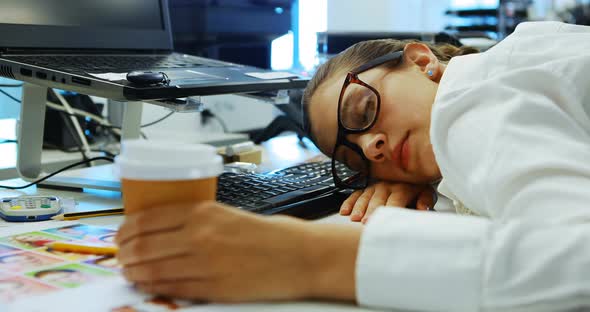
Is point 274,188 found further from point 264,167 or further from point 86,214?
point 264,167

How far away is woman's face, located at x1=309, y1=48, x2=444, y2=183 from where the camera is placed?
2.99 ft

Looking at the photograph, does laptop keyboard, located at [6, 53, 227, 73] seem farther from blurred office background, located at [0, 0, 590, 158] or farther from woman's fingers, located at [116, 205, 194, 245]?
woman's fingers, located at [116, 205, 194, 245]

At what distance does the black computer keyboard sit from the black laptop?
162 millimetres

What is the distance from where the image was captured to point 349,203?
0.95 meters

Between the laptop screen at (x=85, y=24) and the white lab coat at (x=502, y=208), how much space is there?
83cm

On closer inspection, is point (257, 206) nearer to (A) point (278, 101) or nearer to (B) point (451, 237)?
(B) point (451, 237)

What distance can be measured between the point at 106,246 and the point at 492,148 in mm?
449

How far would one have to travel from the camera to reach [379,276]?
54 cm

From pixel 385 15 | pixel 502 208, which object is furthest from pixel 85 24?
pixel 385 15

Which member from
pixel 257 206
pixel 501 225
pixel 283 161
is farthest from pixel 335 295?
pixel 283 161

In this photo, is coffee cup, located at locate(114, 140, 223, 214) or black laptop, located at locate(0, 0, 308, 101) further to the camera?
black laptop, located at locate(0, 0, 308, 101)

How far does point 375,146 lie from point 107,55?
67 centimetres

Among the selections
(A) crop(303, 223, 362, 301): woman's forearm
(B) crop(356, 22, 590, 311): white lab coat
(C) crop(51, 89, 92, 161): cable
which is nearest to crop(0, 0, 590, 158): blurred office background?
(C) crop(51, 89, 92, 161): cable

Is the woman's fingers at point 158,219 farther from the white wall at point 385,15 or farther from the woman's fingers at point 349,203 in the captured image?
the white wall at point 385,15
